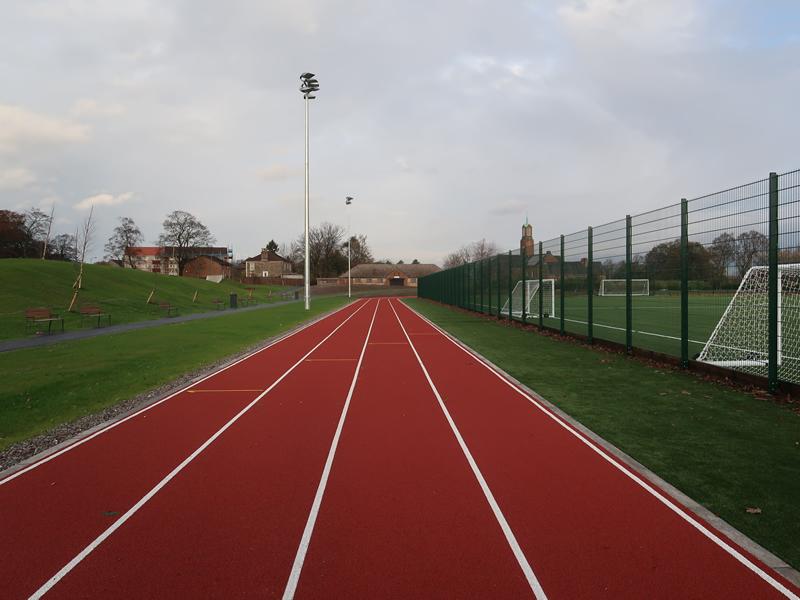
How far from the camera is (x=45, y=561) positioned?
3.55m

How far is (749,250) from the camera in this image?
838 centimetres

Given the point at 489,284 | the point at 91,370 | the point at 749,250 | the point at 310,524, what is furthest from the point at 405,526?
the point at 489,284

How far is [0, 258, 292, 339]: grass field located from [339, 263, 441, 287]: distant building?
6307 centimetres

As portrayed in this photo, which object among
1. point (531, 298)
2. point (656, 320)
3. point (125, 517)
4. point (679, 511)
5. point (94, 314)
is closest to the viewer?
point (679, 511)

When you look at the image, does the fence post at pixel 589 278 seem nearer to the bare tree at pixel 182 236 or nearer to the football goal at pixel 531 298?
the football goal at pixel 531 298

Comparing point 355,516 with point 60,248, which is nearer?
point 355,516

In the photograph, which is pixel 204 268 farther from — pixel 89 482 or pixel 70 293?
pixel 89 482

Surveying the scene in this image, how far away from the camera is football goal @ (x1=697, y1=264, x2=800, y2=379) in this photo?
787cm

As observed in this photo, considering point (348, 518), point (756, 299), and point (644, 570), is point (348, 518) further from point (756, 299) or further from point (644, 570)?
point (756, 299)

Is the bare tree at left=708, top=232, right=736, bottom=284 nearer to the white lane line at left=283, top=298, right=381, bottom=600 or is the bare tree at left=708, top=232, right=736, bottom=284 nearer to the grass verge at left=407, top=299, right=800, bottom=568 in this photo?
the grass verge at left=407, top=299, right=800, bottom=568

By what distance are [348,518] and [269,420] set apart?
10.6 ft

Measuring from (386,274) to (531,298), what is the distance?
90370mm

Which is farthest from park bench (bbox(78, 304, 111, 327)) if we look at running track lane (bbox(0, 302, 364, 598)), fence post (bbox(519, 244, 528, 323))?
fence post (bbox(519, 244, 528, 323))

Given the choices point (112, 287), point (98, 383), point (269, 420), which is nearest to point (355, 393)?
point (269, 420)
